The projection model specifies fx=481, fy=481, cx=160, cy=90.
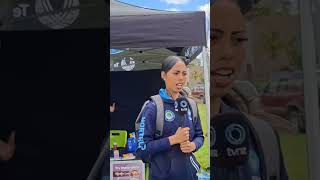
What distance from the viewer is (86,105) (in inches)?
199

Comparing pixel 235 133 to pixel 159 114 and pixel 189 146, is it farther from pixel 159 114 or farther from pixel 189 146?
pixel 159 114

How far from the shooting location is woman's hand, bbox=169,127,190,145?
4365 mm

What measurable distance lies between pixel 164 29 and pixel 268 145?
1.49 meters

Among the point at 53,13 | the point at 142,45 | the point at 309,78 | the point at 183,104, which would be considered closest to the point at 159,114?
the point at 183,104

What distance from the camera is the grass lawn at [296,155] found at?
4.43 m

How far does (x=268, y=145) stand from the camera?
4.59 meters

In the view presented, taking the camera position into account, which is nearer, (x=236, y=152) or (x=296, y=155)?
(x=296, y=155)

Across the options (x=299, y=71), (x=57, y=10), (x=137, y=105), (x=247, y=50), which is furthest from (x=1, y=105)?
(x=299, y=71)

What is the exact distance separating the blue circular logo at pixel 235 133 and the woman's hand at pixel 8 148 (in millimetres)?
2218

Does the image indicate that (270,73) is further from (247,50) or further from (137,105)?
(137,105)

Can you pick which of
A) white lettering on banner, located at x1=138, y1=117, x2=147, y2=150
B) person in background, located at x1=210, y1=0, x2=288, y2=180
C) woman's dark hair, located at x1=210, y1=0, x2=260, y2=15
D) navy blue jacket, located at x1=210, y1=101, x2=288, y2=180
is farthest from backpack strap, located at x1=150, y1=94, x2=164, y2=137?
woman's dark hair, located at x1=210, y1=0, x2=260, y2=15

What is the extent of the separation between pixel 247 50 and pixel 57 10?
1.97 meters

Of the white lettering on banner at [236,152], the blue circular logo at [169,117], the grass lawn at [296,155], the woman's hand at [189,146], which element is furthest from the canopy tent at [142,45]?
the grass lawn at [296,155]

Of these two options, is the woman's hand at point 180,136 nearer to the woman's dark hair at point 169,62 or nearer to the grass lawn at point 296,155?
the woman's dark hair at point 169,62
